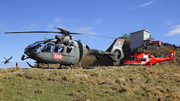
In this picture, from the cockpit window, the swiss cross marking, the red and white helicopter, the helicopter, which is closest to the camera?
the helicopter

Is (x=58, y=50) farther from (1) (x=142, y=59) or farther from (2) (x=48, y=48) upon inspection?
(1) (x=142, y=59)

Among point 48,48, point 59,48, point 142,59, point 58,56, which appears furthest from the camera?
point 142,59

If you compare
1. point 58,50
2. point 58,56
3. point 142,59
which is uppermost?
point 58,50

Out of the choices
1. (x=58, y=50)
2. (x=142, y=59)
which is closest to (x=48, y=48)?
(x=58, y=50)

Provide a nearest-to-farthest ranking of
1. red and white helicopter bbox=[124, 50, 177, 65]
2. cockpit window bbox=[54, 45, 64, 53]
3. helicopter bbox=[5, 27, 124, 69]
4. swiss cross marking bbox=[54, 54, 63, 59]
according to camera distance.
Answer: helicopter bbox=[5, 27, 124, 69] → swiss cross marking bbox=[54, 54, 63, 59] → cockpit window bbox=[54, 45, 64, 53] → red and white helicopter bbox=[124, 50, 177, 65]

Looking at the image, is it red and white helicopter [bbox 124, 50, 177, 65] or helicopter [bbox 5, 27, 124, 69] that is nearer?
helicopter [bbox 5, 27, 124, 69]

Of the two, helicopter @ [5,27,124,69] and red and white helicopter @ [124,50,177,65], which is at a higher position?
helicopter @ [5,27,124,69]

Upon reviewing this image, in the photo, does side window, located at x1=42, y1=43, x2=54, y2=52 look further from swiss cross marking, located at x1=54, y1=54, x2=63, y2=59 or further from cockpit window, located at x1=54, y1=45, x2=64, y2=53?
swiss cross marking, located at x1=54, y1=54, x2=63, y2=59

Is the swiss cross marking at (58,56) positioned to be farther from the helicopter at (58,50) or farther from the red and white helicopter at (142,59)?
the red and white helicopter at (142,59)

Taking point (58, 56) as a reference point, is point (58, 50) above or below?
above

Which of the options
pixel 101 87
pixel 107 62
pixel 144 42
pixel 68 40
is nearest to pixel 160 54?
pixel 144 42

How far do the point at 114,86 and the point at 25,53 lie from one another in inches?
366

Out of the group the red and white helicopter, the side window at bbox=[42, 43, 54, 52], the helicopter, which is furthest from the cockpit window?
the red and white helicopter

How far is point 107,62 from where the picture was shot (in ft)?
168
